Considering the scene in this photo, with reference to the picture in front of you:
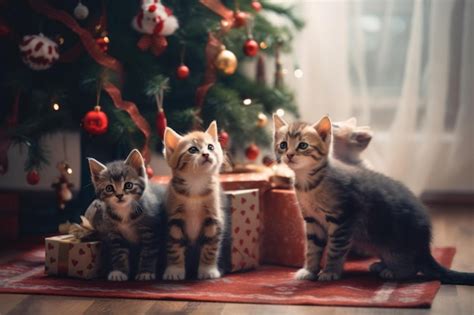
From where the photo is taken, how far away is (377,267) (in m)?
2.74

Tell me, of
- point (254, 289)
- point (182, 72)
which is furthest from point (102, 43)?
point (254, 289)

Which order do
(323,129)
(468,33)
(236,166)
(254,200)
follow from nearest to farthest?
1. (323,129)
2. (254,200)
3. (236,166)
4. (468,33)

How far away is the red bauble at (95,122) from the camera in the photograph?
2912 mm

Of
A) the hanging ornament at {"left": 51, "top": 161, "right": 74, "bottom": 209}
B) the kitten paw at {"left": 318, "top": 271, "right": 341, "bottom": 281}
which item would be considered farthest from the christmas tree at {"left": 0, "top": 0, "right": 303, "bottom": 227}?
the kitten paw at {"left": 318, "top": 271, "right": 341, "bottom": 281}

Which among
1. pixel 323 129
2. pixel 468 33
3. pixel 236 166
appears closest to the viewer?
pixel 323 129

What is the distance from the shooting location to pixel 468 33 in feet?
12.5

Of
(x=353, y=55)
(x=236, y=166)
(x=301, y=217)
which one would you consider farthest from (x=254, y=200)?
(x=353, y=55)

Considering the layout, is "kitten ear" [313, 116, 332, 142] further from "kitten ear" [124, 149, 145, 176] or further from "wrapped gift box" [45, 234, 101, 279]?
"wrapped gift box" [45, 234, 101, 279]

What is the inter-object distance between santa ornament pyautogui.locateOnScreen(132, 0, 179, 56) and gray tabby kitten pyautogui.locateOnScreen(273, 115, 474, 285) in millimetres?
688

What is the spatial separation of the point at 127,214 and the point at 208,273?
31 cm

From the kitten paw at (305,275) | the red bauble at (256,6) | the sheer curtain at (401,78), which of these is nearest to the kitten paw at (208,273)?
the kitten paw at (305,275)

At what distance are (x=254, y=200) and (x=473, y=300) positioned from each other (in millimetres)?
798

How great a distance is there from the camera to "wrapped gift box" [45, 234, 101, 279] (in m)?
2.67

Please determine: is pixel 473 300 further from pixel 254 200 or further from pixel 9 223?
pixel 9 223
